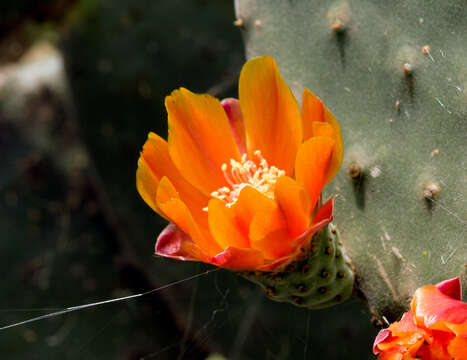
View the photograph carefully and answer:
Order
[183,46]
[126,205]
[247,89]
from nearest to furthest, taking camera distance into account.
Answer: [247,89] → [183,46] → [126,205]

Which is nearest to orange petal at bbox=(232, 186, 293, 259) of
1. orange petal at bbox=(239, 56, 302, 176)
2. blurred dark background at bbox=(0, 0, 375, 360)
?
orange petal at bbox=(239, 56, 302, 176)

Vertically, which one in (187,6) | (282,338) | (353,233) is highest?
(187,6)

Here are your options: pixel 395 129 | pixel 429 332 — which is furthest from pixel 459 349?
pixel 395 129

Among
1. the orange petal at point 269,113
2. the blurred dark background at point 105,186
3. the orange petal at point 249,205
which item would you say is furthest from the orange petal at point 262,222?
the blurred dark background at point 105,186

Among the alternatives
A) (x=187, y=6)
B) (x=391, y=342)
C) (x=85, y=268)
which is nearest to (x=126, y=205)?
(x=85, y=268)

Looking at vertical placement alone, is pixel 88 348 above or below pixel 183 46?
below

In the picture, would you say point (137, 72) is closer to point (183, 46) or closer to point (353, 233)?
point (183, 46)

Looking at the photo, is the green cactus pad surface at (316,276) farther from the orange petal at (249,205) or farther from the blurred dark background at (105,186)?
the blurred dark background at (105,186)

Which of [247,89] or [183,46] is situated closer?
[247,89]
